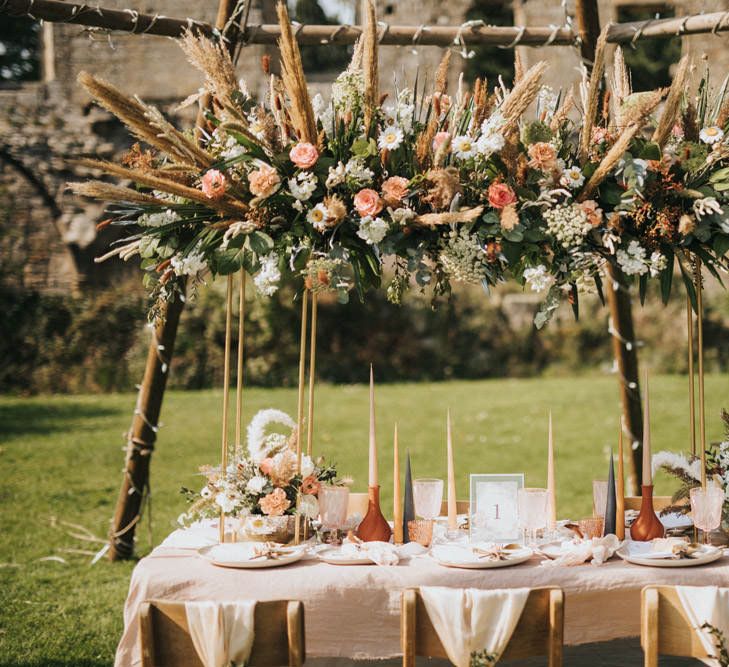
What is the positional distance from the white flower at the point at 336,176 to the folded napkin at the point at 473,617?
137 centimetres

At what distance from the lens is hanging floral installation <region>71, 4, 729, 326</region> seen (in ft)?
10.2

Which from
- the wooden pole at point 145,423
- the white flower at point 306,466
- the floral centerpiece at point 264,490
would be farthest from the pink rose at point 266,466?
the wooden pole at point 145,423

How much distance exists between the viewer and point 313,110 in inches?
127

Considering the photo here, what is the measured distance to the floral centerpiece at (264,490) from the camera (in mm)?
3184

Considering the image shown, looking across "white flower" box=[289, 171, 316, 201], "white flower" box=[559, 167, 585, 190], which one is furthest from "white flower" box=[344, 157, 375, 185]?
"white flower" box=[559, 167, 585, 190]

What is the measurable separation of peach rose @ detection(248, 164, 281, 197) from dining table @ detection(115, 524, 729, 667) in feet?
3.99

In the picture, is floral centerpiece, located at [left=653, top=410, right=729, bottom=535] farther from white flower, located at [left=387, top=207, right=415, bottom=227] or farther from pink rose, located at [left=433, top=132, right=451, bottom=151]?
pink rose, located at [left=433, top=132, right=451, bottom=151]

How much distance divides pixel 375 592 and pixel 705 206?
65.8 inches

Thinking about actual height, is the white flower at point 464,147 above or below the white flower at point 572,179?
above

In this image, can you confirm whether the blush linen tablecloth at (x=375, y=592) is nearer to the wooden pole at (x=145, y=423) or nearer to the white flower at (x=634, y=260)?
the white flower at (x=634, y=260)

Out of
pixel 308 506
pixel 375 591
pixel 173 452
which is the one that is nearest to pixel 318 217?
pixel 308 506

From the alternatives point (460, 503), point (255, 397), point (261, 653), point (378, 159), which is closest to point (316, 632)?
point (261, 653)

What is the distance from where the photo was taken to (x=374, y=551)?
2.99 m

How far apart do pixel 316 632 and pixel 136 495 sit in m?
2.69
